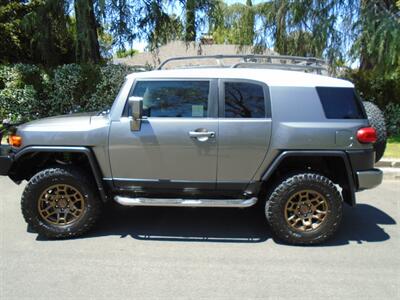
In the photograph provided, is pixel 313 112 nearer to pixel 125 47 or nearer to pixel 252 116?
pixel 252 116

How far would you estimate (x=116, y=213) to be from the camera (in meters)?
5.75

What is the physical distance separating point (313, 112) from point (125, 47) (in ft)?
34.7

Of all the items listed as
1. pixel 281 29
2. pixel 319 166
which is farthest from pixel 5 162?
pixel 281 29

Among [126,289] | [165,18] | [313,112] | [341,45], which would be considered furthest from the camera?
[165,18]

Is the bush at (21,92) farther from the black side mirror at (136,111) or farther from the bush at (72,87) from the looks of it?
the black side mirror at (136,111)

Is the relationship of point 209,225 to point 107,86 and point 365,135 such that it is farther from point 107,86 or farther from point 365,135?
point 107,86

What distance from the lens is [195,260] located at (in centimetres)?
428

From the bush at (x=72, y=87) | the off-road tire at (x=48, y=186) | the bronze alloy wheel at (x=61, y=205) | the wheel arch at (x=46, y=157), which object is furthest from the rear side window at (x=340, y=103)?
the bush at (x=72, y=87)

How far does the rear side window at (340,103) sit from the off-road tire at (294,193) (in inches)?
27.6

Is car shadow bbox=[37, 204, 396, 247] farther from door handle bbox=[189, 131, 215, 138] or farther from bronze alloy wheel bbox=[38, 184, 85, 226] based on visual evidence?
door handle bbox=[189, 131, 215, 138]

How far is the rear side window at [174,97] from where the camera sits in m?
4.73

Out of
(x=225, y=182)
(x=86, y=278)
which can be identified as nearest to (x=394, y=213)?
(x=225, y=182)

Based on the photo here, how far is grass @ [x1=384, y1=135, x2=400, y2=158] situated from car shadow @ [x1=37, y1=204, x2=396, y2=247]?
3644 millimetres

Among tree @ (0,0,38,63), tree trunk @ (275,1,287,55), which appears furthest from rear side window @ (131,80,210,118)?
tree @ (0,0,38,63)
